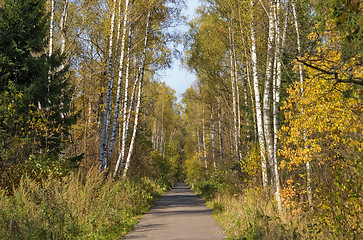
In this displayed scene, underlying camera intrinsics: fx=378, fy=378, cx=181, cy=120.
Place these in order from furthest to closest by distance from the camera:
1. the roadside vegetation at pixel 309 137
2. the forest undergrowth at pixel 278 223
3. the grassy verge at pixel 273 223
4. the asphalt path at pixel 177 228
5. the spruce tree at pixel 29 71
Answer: the spruce tree at pixel 29 71 → the asphalt path at pixel 177 228 → the grassy verge at pixel 273 223 → the forest undergrowth at pixel 278 223 → the roadside vegetation at pixel 309 137

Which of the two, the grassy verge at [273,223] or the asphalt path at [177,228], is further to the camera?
the asphalt path at [177,228]

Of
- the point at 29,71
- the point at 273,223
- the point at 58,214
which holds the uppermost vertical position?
the point at 29,71

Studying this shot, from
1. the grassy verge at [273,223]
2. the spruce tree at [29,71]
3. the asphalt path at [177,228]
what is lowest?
the asphalt path at [177,228]

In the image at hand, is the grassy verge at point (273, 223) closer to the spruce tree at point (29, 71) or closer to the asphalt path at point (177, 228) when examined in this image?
the asphalt path at point (177, 228)

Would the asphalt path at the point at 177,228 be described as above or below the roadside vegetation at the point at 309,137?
below

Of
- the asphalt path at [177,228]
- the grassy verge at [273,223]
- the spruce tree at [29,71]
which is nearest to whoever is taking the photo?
the grassy verge at [273,223]

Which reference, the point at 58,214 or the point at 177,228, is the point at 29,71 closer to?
the point at 177,228

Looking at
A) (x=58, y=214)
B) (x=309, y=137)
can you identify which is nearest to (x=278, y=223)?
(x=309, y=137)

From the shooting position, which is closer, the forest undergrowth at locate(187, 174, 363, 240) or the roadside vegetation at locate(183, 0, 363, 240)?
the roadside vegetation at locate(183, 0, 363, 240)

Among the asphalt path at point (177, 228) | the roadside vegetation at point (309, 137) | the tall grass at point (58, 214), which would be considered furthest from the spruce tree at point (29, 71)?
the roadside vegetation at point (309, 137)

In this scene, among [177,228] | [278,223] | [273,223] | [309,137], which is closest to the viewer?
[278,223]

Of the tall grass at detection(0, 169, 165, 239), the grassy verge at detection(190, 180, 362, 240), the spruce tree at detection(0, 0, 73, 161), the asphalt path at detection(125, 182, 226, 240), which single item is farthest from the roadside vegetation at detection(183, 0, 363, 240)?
the spruce tree at detection(0, 0, 73, 161)

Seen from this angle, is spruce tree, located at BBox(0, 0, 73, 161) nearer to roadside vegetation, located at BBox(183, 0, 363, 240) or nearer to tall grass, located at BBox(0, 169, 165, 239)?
tall grass, located at BBox(0, 169, 165, 239)

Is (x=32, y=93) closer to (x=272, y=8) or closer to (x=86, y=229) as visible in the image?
(x=86, y=229)
